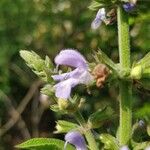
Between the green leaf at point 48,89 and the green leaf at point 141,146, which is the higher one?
the green leaf at point 48,89

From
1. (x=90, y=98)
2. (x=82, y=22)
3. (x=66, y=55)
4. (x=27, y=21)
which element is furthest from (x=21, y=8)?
(x=66, y=55)

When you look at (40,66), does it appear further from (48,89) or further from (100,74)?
(100,74)

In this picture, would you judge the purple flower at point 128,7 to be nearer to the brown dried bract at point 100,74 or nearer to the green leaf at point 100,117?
the brown dried bract at point 100,74

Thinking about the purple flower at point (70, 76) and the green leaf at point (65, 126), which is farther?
the green leaf at point (65, 126)

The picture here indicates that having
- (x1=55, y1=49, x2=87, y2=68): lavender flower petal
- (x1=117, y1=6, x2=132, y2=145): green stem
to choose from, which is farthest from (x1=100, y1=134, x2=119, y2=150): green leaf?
(x1=55, y1=49, x2=87, y2=68): lavender flower petal

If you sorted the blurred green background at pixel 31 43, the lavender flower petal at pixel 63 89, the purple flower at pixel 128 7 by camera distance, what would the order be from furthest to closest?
the blurred green background at pixel 31 43 < the purple flower at pixel 128 7 < the lavender flower petal at pixel 63 89

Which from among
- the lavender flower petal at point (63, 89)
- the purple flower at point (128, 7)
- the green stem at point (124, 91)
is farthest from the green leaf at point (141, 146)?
the purple flower at point (128, 7)

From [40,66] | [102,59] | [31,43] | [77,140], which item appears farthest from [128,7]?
[31,43]

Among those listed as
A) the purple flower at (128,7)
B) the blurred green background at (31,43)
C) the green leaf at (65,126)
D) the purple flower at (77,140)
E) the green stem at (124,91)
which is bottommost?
the blurred green background at (31,43)
